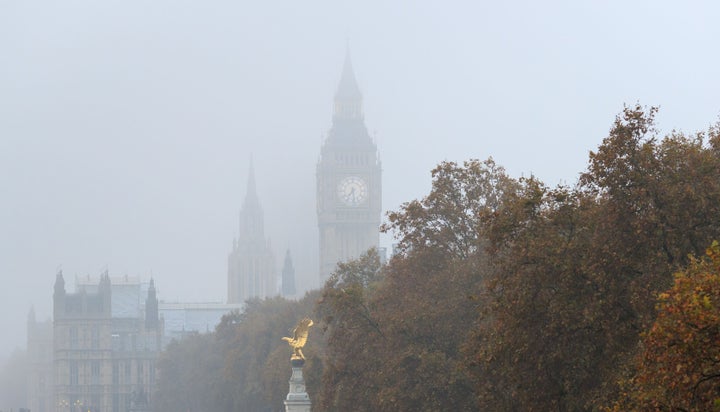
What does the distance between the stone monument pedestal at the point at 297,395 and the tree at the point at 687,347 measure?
175 ft

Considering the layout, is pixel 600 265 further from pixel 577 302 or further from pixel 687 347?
pixel 687 347

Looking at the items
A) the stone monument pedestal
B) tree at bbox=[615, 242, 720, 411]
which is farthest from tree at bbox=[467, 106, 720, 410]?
the stone monument pedestal

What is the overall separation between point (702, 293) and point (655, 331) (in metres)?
1.05

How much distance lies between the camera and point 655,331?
95.1ft

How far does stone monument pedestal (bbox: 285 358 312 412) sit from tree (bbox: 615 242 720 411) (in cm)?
5348

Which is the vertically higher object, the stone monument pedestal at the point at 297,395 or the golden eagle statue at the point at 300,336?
the golden eagle statue at the point at 300,336

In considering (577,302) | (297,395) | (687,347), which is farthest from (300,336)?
(687,347)

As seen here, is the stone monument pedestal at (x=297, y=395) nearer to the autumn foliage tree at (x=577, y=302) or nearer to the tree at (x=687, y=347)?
the autumn foliage tree at (x=577, y=302)

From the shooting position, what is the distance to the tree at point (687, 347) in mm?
27938

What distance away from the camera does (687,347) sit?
28.1 m

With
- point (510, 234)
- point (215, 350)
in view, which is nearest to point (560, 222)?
point (510, 234)

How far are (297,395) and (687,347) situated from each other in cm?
5627

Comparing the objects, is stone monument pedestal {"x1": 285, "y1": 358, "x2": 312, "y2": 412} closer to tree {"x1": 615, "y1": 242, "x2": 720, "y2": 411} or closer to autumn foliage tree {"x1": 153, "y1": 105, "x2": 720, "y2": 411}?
autumn foliage tree {"x1": 153, "y1": 105, "x2": 720, "y2": 411}

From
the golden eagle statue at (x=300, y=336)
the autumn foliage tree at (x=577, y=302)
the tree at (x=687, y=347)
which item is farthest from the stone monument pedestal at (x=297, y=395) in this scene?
the tree at (x=687, y=347)
